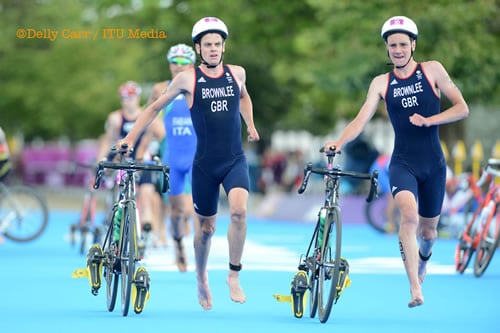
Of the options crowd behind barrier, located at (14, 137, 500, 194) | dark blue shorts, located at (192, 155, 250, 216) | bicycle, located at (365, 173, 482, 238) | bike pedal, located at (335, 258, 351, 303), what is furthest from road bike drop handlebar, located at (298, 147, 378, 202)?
bicycle, located at (365, 173, 482, 238)

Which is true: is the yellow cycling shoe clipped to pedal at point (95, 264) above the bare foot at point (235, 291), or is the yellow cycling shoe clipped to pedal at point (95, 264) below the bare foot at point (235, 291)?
above

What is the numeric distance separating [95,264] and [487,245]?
529 cm

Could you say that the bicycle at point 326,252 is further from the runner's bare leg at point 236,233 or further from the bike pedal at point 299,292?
the runner's bare leg at point 236,233

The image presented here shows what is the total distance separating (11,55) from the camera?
5381cm

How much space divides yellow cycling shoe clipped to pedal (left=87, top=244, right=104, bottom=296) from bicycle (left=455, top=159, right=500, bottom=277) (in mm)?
5145

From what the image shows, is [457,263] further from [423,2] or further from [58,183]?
[58,183]

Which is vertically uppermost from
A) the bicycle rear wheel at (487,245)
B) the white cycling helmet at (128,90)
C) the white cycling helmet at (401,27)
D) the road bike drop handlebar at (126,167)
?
the white cycling helmet at (128,90)

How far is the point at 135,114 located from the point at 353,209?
41.3ft

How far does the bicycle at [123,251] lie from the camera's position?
10.7m

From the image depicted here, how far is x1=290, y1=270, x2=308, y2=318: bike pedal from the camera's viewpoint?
10648mm

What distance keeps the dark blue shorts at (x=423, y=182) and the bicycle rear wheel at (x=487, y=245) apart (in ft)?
11.1

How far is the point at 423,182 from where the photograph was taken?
37.4 ft

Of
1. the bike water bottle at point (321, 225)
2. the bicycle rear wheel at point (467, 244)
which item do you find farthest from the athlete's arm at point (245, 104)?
the bicycle rear wheel at point (467, 244)

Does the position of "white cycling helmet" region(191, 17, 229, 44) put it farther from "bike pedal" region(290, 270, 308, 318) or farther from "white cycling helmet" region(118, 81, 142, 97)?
"white cycling helmet" region(118, 81, 142, 97)
